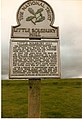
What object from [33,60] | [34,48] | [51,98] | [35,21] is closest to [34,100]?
[51,98]

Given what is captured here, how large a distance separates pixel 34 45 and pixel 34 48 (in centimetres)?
6

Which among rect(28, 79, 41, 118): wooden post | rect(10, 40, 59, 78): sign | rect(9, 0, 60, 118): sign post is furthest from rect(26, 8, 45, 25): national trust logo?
rect(28, 79, 41, 118): wooden post

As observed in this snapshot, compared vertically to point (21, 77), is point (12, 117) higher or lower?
lower

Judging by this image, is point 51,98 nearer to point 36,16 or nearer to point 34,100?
point 34,100

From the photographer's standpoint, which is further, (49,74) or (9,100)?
(9,100)

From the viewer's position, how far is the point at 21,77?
4355 mm

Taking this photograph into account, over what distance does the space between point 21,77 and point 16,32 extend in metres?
0.80

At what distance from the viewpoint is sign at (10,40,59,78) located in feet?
14.4

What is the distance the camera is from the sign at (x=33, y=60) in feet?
14.4

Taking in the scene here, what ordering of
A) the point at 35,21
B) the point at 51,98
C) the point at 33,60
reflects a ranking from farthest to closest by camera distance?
the point at 51,98 < the point at 35,21 < the point at 33,60

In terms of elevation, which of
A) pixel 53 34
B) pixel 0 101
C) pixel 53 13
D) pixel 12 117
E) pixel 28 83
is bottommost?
pixel 12 117

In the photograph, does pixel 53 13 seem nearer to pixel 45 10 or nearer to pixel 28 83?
pixel 45 10

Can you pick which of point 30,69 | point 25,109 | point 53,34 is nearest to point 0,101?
point 25,109

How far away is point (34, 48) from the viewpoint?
14.6 feet
